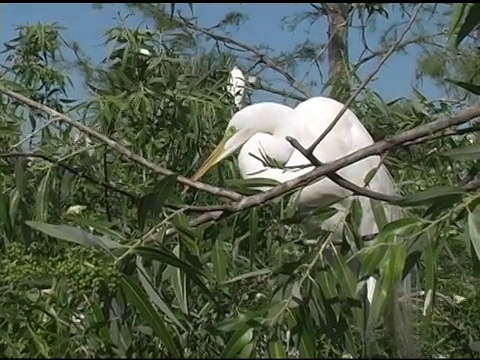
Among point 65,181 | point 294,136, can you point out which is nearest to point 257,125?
point 294,136

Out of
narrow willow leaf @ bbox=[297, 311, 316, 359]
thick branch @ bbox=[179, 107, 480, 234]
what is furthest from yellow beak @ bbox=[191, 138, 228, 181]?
narrow willow leaf @ bbox=[297, 311, 316, 359]

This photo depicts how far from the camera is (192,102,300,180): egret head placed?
186 cm

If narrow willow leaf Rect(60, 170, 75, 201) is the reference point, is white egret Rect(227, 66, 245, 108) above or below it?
above

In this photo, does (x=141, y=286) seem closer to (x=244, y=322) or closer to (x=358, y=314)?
(x=244, y=322)

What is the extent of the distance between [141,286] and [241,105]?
5.19 feet

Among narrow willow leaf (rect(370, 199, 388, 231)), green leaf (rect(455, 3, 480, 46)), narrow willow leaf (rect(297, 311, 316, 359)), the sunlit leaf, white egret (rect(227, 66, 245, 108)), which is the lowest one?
narrow willow leaf (rect(297, 311, 316, 359))

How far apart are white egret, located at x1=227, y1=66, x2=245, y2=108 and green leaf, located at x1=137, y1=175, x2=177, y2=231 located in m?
1.35

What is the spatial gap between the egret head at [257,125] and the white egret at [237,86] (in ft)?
1.14

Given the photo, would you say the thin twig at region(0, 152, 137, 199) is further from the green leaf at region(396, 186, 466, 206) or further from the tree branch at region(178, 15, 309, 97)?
the tree branch at region(178, 15, 309, 97)

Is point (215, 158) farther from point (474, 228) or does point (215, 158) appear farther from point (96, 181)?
point (474, 228)

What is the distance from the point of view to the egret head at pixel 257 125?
6.11 ft

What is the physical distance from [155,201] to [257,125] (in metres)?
1.02

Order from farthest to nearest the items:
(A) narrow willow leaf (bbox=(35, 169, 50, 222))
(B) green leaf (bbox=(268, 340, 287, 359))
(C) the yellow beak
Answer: (C) the yellow beak < (A) narrow willow leaf (bbox=(35, 169, 50, 222)) < (B) green leaf (bbox=(268, 340, 287, 359))

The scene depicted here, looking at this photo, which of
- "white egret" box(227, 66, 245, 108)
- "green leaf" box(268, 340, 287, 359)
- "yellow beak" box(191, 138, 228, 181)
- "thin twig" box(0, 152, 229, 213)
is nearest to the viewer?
"green leaf" box(268, 340, 287, 359)
